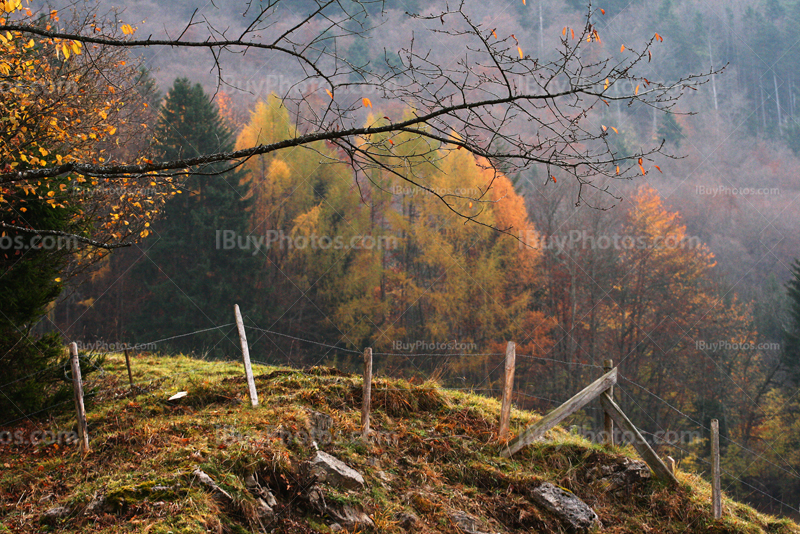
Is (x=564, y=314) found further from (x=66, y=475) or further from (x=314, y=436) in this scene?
(x=66, y=475)

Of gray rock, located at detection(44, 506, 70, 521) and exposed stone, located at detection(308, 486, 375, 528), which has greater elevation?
gray rock, located at detection(44, 506, 70, 521)

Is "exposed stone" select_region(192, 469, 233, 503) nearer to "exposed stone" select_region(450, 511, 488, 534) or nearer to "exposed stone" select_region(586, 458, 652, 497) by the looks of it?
"exposed stone" select_region(450, 511, 488, 534)

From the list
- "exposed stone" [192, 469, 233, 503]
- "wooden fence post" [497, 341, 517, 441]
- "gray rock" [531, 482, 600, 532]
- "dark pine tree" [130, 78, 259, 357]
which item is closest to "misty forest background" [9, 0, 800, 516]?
"dark pine tree" [130, 78, 259, 357]

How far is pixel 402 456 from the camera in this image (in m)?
5.98

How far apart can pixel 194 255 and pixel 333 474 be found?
2098cm

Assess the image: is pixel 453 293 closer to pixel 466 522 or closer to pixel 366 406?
pixel 366 406

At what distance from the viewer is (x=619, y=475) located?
6.19m

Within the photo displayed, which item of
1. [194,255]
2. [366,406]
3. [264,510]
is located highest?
[194,255]

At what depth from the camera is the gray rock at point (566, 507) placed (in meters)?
5.29

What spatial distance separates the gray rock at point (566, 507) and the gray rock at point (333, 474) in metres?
1.92

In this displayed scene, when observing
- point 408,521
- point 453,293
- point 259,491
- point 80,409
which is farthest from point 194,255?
point 408,521

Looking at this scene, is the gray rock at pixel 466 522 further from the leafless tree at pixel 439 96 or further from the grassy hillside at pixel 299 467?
the leafless tree at pixel 439 96

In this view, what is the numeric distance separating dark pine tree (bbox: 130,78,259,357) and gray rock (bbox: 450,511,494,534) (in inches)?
733

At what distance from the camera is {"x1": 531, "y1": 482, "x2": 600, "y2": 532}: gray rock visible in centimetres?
529
